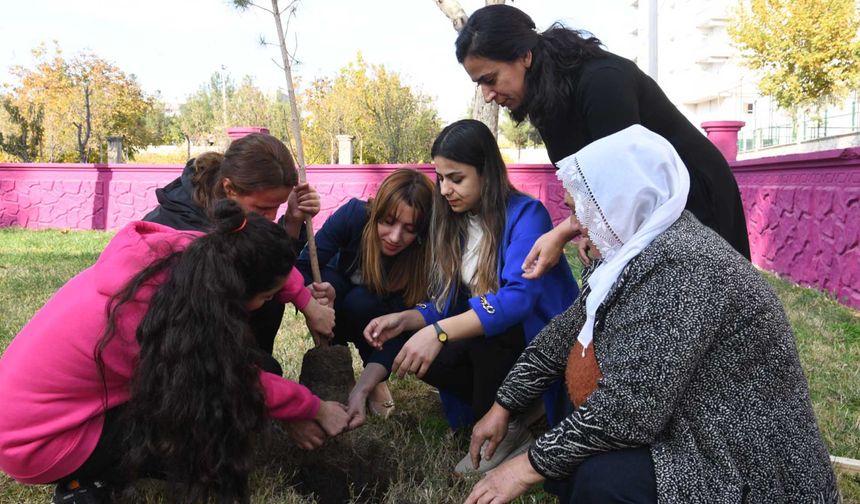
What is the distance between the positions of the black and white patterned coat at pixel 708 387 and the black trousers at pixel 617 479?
0.02 meters

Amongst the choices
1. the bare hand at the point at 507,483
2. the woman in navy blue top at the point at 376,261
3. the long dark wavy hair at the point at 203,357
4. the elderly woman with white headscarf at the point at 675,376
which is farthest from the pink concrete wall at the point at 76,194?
the elderly woman with white headscarf at the point at 675,376

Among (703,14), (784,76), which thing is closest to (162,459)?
(784,76)

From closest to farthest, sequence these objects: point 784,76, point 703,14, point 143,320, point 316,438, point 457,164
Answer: point 143,320 < point 316,438 < point 457,164 < point 784,76 < point 703,14

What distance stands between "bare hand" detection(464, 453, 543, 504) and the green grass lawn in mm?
640

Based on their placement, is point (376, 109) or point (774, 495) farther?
point (376, 109)

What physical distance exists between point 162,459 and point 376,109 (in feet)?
49.1

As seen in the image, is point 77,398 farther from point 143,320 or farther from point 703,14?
point 703,14

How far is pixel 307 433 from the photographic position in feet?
7.72

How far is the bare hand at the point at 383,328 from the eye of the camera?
2.66m

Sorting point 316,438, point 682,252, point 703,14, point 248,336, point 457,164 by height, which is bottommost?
point 316,438

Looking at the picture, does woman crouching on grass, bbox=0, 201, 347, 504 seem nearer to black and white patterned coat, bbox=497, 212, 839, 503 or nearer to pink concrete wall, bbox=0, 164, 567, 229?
black and white patterned coat, bbox=497, 212, 839, 503

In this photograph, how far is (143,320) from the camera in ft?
6.20

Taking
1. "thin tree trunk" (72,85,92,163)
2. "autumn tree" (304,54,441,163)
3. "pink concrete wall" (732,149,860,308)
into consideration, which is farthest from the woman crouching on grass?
"thin tree trunk" (72,85,92,163)

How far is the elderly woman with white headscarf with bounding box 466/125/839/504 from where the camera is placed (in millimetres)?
1547
